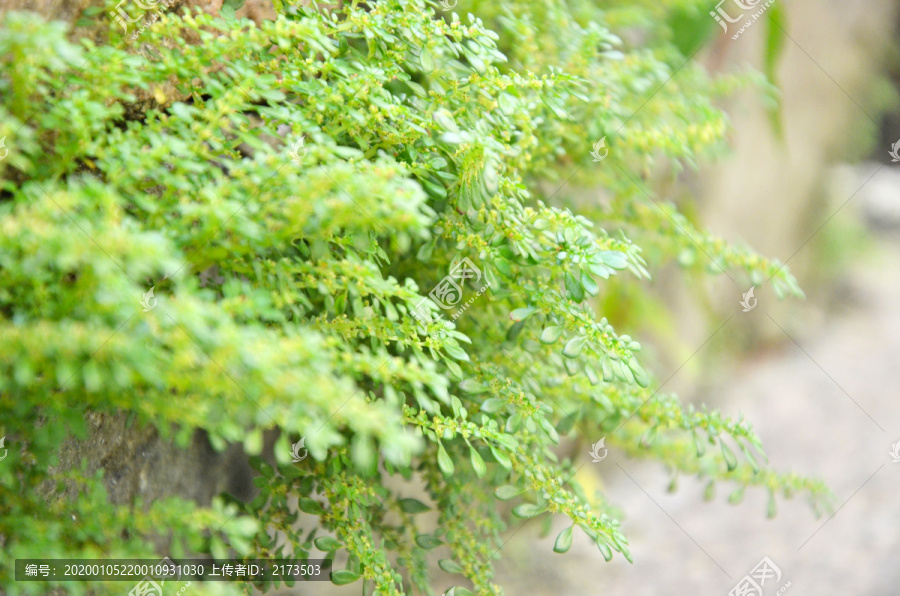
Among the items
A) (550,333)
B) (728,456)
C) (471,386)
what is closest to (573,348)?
(550,333)

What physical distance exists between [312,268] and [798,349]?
3.01 meters

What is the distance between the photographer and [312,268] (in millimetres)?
771

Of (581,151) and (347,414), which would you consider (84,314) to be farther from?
(581,151)

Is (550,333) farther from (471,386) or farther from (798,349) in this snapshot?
(798,349)

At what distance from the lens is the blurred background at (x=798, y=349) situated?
80.2 inches

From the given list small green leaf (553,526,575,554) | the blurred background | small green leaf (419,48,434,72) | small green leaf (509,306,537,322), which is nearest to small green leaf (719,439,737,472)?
small green leaf (553,526,575,554)

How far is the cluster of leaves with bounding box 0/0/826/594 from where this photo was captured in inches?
22.9

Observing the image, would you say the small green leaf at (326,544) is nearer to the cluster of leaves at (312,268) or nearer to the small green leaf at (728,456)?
the cluster of leaves at (312,268)

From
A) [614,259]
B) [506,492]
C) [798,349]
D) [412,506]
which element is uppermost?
[614,259]

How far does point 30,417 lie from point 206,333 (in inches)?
15.2

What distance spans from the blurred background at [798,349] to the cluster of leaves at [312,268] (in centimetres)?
103

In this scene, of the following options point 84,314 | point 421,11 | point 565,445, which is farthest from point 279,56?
point 565,445
